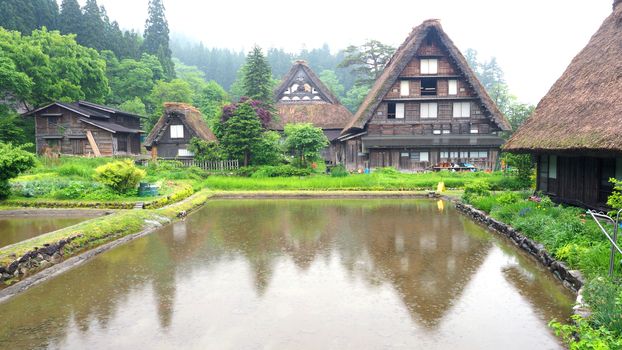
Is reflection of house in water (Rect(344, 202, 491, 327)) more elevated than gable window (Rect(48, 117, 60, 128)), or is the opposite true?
gable window (Rect(48, 117, 60, 128))

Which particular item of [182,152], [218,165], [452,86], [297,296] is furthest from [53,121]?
[297,296]

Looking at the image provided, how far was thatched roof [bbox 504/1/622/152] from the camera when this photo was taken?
11.5m

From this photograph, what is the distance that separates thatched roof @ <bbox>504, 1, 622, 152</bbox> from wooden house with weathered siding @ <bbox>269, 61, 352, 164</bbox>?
22.1m

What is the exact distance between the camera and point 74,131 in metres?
33.2

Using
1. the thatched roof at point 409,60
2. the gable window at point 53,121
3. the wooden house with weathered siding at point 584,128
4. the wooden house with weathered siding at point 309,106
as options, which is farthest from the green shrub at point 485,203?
the gable window at point 53,121

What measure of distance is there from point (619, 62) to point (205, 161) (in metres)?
23.5

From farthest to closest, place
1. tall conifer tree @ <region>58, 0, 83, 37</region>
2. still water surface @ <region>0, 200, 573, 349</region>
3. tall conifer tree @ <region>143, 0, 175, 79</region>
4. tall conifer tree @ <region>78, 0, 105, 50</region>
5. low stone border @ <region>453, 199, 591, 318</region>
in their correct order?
tall conifer tree @ <region>143, 0, 175, 79</region> < tall conifer tree @ <region>78, 0, 105, 50</region> < tall conifer tree @ <region>58, 0, 83, 37</region> < low stone border @ <region>453, 199, 591, 318</region> < still water surface @ <region>0, 200, 573, 349</region>

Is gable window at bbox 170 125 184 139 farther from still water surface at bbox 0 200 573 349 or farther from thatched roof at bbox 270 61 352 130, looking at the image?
still water surface at bbox 0 200 573 349

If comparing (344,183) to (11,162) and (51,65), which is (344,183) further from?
(51,65)

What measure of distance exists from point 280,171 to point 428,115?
12.4m

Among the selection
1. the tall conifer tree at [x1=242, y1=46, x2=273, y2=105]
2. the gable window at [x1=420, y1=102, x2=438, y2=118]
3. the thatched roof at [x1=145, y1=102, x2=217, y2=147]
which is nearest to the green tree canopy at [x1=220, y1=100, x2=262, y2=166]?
the thatched roof at [x1=145, y1=102, x2=217, y2=147]

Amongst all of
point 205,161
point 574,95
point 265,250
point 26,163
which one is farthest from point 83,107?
point 574,95

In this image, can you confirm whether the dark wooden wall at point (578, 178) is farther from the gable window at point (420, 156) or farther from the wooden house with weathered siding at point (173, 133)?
the wooden house with weathered siding at point (173, 133)

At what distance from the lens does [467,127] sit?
30.8m
